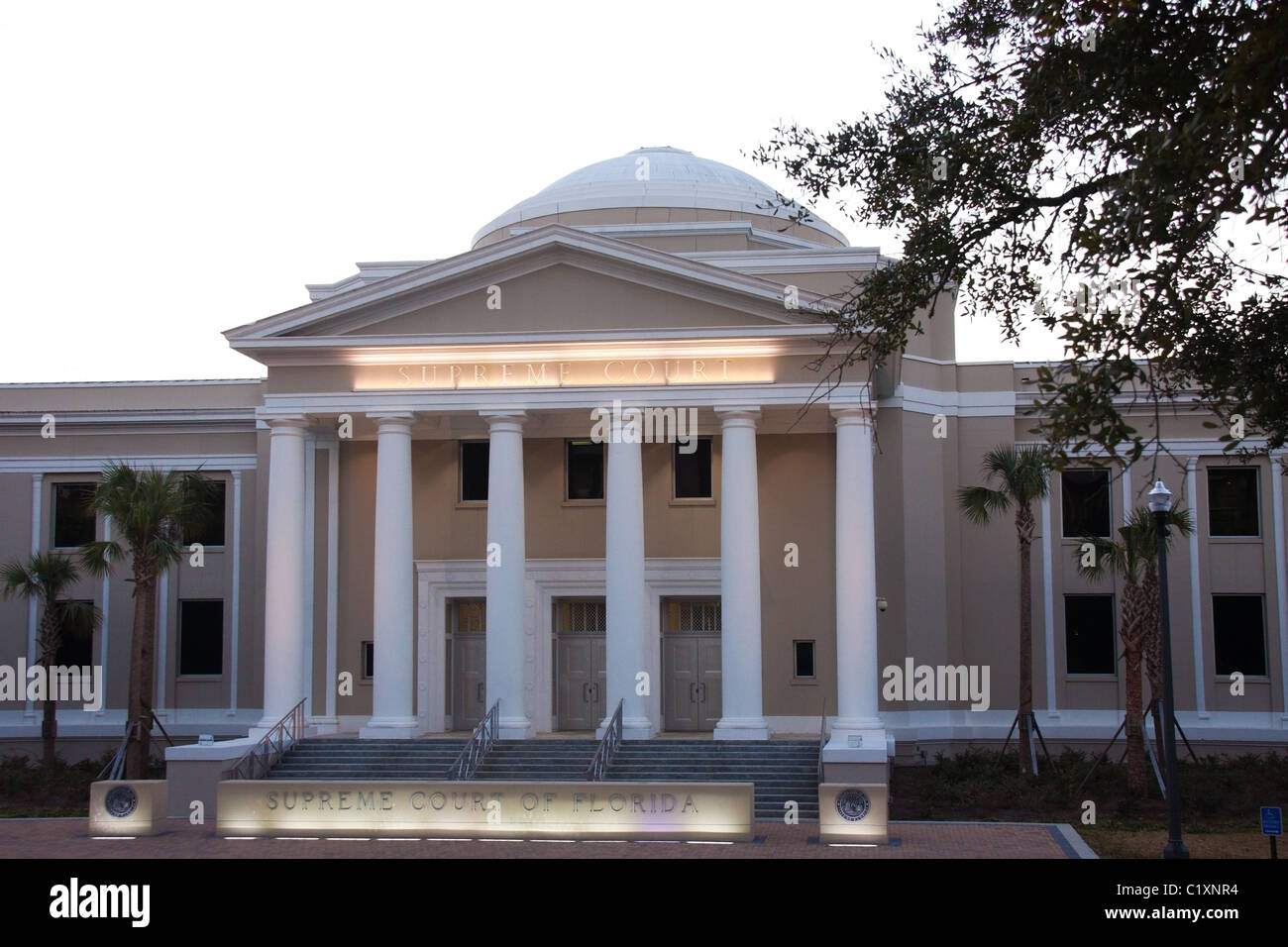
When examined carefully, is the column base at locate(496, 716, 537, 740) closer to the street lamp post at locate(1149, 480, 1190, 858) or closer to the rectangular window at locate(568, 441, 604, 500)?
the rectangular window at locate(568, 441, 604, 500)

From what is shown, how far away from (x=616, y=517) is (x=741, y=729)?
437 centimetres

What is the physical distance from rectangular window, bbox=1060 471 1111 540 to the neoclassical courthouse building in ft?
0.21

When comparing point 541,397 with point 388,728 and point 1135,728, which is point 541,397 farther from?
point 1135,728

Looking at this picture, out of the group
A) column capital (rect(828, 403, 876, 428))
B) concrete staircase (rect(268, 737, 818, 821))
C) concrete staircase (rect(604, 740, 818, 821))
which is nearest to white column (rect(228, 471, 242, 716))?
concrete staircase (rect(268, 737, 818, 821))

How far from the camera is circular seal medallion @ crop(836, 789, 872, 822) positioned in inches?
792

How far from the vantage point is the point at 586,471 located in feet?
97.1

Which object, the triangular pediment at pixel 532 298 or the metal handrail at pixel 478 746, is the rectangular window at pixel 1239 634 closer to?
the triangular pediment at pixel 532 298

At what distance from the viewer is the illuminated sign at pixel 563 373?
25.7 meters

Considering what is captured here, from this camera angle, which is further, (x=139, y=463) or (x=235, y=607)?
(x=139, y=463)

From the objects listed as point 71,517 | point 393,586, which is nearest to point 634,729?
point 393,586

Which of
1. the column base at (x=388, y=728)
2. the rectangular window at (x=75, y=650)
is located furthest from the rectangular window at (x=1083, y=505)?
the rectangular window at (x=75, y=650)

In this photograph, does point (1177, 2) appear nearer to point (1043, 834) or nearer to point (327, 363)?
point (1043, 834)

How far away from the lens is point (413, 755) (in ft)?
82.0

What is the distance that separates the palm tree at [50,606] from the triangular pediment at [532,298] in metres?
8.14
